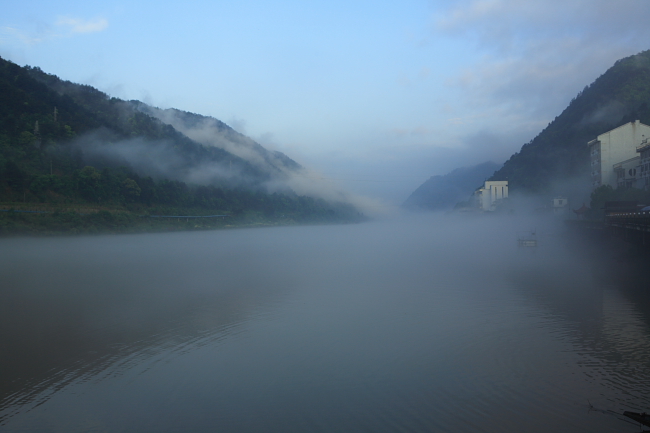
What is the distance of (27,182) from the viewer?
26766 mm

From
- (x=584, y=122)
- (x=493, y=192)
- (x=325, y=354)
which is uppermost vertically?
(x=584, y=122)

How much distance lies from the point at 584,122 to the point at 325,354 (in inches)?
2183

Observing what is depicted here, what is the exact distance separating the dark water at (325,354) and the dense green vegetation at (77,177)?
1762cm

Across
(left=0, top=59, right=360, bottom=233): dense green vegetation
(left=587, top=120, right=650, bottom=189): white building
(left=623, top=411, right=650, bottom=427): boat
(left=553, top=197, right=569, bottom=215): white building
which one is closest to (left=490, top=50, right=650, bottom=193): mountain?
(left=553, top=197, right=569, bottom=215): white building

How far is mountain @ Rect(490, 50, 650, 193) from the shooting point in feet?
149

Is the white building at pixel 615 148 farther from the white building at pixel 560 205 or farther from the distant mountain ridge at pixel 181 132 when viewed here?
the distant mountain ridge at pixel 181 132

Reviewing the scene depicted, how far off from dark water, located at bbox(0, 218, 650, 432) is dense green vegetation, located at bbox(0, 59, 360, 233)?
1762 centimetres

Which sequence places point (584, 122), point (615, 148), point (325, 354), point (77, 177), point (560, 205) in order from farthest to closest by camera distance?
point (584, 122) → point (560, 205) → point (615, 148) → point (77, 177) → point (325, 354)

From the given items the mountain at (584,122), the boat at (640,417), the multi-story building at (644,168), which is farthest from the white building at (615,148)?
the boat at (640,417)

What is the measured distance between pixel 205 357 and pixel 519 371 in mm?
3455

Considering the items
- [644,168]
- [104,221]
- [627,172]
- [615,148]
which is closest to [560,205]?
[615,148]

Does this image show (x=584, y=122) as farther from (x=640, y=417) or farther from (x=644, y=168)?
(x=640, y=417)

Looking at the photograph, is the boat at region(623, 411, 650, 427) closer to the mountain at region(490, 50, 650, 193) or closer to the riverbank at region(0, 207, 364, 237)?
the riverbank at region(0, 207, 364, 237)

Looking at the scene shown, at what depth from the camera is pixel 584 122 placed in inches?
2031
